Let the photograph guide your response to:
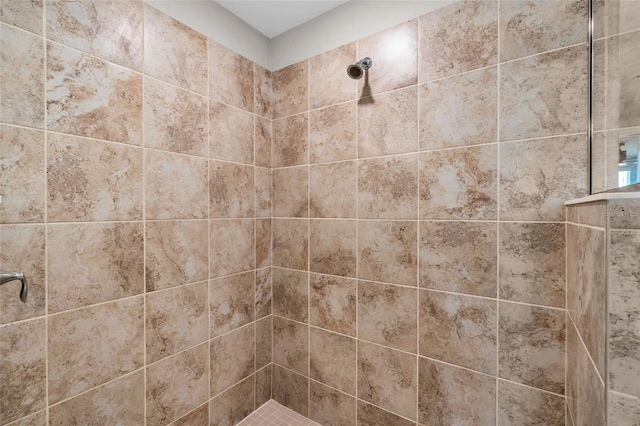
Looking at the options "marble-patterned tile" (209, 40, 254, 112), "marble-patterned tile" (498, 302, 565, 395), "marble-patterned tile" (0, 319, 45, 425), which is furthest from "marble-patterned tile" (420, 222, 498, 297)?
"marble-patterned tile" (0, 319, 45, 425)

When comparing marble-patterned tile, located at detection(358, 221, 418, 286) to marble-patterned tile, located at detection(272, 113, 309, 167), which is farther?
marble-patterned tile, located at detection(272, 113, 309, 167)

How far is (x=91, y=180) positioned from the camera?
95 cm

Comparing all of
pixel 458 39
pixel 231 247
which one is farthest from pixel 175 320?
pixel 458 39

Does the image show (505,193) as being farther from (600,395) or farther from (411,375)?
(411,375)

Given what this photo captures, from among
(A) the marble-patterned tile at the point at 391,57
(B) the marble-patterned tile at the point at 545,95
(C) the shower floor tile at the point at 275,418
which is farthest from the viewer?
(C) the shower floor tile at the point at 275,418

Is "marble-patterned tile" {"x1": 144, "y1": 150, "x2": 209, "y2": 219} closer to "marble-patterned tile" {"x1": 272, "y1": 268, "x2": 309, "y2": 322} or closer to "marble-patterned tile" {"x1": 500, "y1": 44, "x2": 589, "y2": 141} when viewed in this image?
"marble-patterned tile" {"x1": 272, "y1": 268, "x2": 309, "y2": 322}

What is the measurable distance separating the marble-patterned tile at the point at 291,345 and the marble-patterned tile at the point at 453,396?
0.61m

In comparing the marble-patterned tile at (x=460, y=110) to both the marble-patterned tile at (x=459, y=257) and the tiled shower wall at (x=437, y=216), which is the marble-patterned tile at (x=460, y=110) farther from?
the marble-patterned tile at (x=459, y=257)

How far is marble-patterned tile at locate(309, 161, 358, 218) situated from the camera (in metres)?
1.34

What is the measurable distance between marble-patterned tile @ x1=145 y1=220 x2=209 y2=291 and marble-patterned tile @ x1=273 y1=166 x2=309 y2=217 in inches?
17.5

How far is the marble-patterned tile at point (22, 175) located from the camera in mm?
789

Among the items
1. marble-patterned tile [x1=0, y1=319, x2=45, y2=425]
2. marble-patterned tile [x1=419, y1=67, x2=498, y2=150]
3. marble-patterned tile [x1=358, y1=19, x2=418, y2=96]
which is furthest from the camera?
marble-patterned tile [x1=358, y1=19, x2=418, y2=96]

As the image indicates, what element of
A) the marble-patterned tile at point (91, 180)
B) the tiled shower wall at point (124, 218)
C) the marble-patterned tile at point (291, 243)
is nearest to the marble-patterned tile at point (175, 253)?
the tiled shower wall at point (124, 218)

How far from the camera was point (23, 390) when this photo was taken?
32.2 inches
